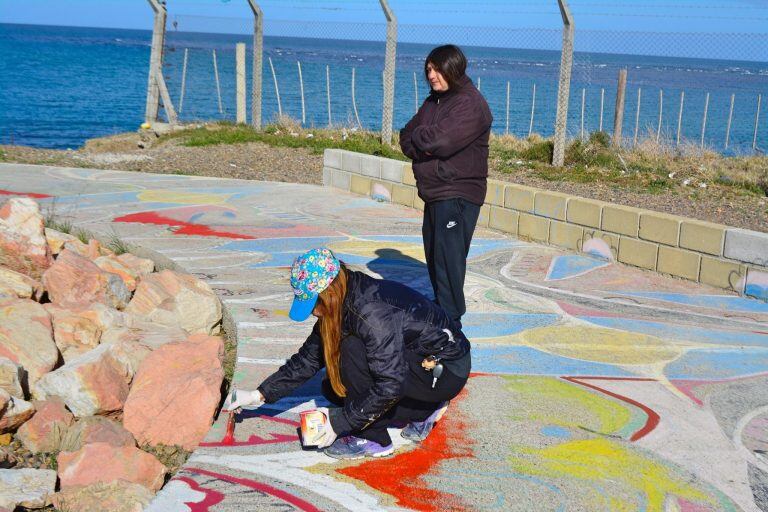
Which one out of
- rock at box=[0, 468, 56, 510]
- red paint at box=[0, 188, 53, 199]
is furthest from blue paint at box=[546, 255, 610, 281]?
red paint at box=[0, 188, 53, 199]

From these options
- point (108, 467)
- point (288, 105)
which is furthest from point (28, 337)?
point (288, 105)

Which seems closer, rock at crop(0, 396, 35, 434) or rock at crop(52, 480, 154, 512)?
rock at crop(52, 480, 154, 512)

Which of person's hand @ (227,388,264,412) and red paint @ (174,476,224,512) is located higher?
person's hand @ (227,388,264,412)

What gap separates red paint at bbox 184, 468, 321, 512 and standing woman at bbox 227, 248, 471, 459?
32 cm

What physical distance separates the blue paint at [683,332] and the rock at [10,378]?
12.0 feet

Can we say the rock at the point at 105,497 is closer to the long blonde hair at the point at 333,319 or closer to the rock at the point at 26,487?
the rock at the point at 26,487

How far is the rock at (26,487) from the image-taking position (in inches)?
153

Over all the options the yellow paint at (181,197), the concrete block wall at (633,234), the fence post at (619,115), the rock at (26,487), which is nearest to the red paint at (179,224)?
the yellow paint at (181,197)

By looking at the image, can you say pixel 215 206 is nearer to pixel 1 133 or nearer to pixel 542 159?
pixel 542 159

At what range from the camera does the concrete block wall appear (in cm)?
713

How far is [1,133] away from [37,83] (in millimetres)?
23236

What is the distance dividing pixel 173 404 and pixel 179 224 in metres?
4.83

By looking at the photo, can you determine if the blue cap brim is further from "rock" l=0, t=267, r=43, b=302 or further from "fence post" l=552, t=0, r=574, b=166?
"fence post" l=552, t=0, r=574, b=166

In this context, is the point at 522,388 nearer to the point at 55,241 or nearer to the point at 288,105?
the point at 55,241
